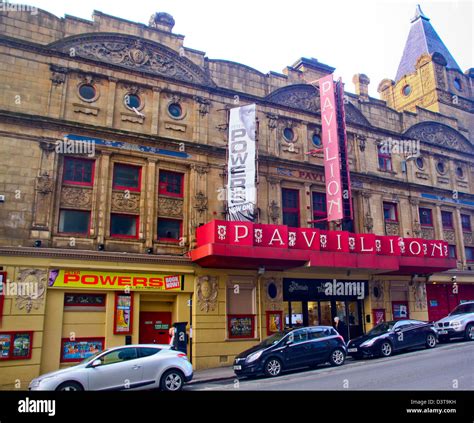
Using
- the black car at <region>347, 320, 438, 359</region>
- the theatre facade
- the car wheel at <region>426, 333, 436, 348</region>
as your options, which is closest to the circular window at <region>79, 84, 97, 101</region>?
the theatre facade

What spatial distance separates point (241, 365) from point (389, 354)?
664cm

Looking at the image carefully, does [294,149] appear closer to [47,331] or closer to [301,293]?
[301,293]

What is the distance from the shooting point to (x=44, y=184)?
18625 millimetres

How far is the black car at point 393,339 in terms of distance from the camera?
18.0 metres

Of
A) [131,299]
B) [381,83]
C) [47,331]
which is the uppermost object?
[381,83]

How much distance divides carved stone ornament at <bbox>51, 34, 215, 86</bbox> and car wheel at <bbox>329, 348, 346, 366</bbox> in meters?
15.0

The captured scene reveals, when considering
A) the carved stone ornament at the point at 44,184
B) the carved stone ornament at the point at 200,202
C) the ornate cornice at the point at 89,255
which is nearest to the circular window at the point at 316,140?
the carved stone ornament at the point at 200,202

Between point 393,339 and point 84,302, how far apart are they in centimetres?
1312

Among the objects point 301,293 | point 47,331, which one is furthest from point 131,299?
point 301,293

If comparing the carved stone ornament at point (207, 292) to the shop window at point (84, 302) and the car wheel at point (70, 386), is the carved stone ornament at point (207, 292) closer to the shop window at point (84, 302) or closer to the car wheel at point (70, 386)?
the shop window at point (84, 302)

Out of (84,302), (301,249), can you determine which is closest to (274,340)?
(301,249)

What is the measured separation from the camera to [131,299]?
19.3 metres

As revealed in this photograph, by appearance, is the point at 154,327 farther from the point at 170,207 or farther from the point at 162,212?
the point at 170,207
